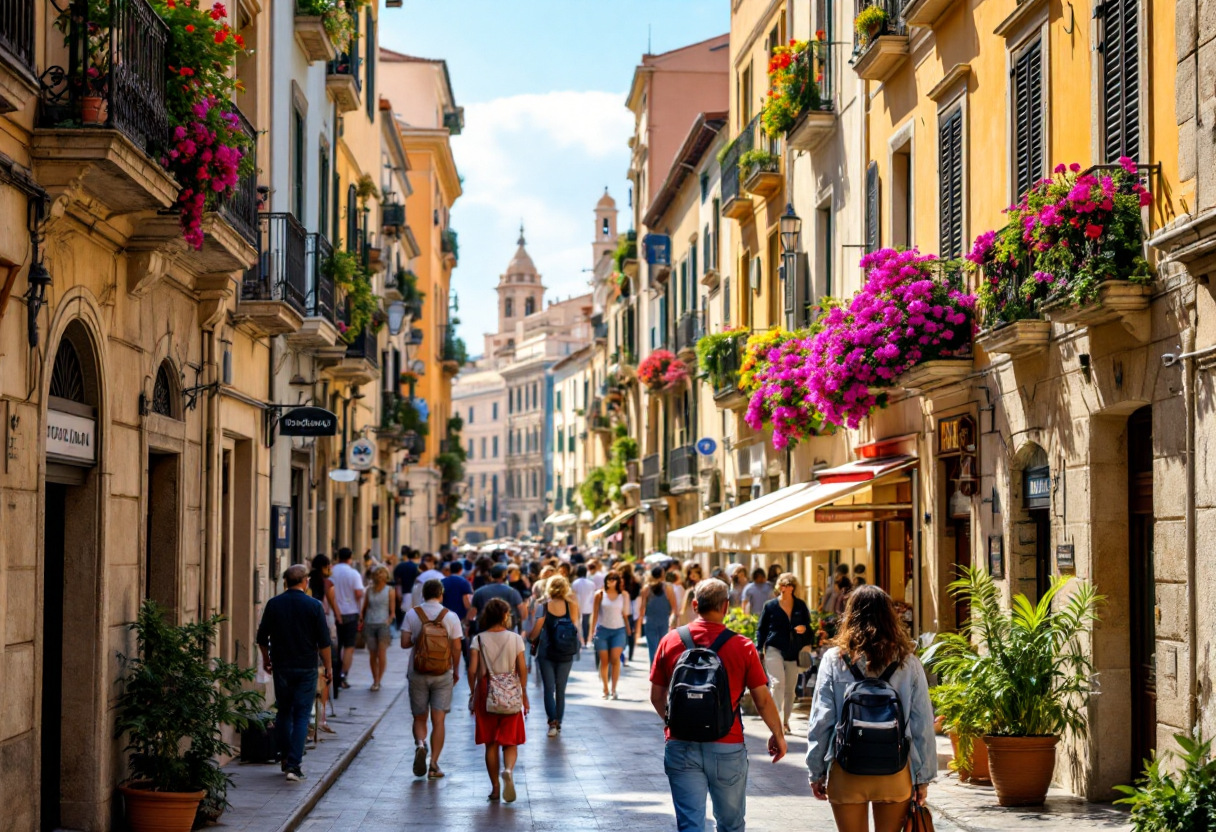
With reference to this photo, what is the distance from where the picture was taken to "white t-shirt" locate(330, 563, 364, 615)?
2319 centimetres

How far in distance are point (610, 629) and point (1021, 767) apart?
10.9m

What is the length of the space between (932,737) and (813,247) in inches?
693

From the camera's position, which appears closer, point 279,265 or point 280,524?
point 279,265

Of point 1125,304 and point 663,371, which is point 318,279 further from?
point 663,371

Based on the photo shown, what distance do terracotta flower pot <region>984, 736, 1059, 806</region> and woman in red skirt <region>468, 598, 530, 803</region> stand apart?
3.78m

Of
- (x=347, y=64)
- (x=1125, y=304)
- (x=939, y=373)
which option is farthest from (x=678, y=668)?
(x=347, y=64)

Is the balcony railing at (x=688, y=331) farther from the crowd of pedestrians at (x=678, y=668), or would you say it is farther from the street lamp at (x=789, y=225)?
the street lamp at (x=789, y=225)

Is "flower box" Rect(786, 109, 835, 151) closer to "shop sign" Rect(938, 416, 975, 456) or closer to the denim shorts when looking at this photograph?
"shop sign" Rect(938, 416, 975, 456)

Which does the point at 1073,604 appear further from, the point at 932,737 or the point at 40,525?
the point at 40,525

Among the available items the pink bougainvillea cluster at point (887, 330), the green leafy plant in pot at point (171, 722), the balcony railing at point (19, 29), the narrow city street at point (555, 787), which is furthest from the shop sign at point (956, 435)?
the balcony railing at point (19, 29)

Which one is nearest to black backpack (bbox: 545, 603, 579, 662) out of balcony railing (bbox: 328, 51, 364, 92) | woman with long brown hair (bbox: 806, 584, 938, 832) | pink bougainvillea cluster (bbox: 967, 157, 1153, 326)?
pink bougainvillea cluster (bbox: 967, 157, 1153, 326)

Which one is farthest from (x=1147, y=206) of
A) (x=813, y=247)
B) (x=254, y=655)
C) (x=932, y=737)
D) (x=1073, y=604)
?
(x=813, y=247)

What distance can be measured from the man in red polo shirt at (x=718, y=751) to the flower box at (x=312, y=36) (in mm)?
13308

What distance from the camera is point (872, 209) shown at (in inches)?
832
